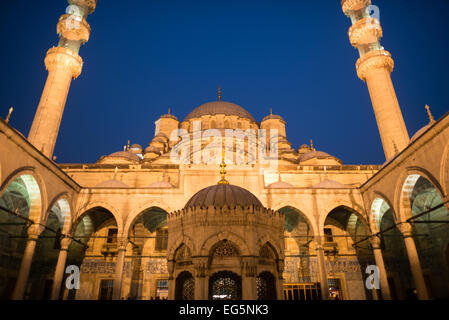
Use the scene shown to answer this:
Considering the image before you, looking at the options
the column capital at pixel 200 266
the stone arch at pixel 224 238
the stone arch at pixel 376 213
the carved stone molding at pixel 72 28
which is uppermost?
the carved stone molding at pixel 72 28

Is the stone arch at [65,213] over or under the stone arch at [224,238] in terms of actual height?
over

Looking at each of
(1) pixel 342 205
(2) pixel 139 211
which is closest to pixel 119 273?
(2) pixel 139 211

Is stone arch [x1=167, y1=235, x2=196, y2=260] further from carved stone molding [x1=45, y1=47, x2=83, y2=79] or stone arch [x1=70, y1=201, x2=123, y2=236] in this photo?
carved stone molding [x1=45, y1=47, x2=83, y2=79]

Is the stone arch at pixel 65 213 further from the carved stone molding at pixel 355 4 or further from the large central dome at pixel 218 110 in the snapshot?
the carved stone molding at pixel 355 4

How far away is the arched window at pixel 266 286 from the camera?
6453mm

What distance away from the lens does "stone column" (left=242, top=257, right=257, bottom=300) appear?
18.8 ft

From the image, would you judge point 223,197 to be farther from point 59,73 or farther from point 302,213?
point 59,73

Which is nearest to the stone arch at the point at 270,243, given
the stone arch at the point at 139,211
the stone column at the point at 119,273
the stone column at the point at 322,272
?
the stone column at the point at 322,272

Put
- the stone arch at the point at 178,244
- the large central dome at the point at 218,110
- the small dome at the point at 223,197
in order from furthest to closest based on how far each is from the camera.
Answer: the large central dome at the point at 218,110 < the small dome at the point at 223,197 < the stone arch at the point at 178,244

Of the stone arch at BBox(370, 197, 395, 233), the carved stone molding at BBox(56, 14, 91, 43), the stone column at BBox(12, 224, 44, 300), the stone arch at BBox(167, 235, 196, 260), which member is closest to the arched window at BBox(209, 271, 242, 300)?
the stone arch at BBox(167, 235, 196, 260)

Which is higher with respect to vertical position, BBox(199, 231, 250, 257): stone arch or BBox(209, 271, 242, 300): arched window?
BBox(199, 231, 250, 257): stone arch

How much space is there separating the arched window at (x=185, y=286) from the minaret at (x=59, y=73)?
12.2 metres

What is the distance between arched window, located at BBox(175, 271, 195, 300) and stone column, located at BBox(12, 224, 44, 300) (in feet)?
24.0
